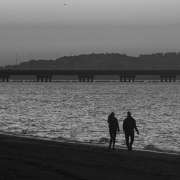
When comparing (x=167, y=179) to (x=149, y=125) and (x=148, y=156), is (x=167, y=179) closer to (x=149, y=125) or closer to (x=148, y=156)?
(x=148, y=156)

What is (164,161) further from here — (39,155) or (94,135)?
(94,135)

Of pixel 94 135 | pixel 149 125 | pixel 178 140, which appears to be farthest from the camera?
pixel 149 125

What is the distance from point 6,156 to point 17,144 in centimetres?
514

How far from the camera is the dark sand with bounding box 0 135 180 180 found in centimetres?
1811

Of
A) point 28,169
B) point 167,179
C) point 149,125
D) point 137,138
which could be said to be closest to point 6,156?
point 28,169

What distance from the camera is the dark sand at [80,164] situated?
18109 millimetres

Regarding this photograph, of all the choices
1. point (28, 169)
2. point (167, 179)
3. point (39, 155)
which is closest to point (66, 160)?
point (39, 155)

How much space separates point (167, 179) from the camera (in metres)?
18.1

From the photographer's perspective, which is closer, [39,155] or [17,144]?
[39,155]

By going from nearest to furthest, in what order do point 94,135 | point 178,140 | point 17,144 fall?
point 17,144, point 178,140, point 94,135

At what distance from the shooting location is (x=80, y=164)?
67.6 ft

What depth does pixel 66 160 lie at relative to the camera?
21516 millimetres

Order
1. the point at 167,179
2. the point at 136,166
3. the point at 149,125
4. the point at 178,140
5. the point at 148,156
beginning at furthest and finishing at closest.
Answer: the point at 149,125, the point at 178,140, the point at 148,156, the point at 136,166, the point at 167,179

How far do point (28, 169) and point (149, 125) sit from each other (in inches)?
1427
